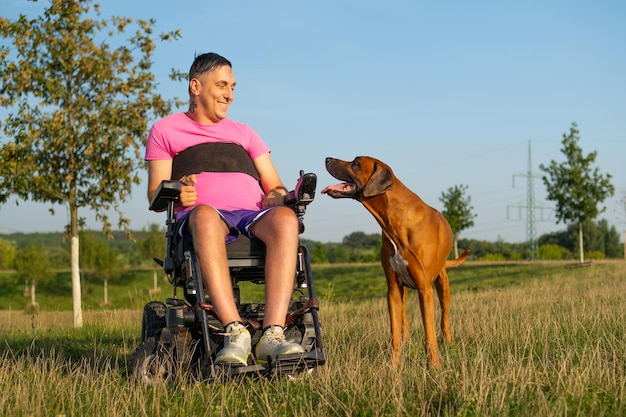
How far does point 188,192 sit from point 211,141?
1.67ft

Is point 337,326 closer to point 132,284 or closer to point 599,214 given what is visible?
point 599,214

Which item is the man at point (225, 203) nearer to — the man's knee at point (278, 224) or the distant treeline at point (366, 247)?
the man's knee at point (278, 224)

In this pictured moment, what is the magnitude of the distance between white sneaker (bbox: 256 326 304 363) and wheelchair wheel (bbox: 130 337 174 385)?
23.5 inches

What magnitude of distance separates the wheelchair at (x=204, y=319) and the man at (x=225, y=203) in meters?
0.09

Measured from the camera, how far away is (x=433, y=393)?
334 centimetres

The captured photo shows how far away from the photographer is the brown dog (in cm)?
486

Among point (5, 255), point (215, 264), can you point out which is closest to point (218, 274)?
point (215, 264)

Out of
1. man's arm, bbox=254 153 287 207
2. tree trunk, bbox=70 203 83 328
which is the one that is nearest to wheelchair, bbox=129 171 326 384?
man's arm, bbox=254 153 287 207

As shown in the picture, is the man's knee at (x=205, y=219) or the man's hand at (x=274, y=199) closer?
the man's knee at (x=205, y=219)

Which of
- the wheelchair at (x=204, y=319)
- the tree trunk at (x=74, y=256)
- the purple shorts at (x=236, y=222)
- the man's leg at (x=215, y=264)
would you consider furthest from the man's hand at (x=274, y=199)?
the tree trunk at (x=74, y=256)

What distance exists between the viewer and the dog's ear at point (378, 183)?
15.9 ft

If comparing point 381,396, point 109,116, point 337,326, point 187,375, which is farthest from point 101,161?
point 381,396

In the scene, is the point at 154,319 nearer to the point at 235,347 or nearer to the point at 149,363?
the point at 149,363

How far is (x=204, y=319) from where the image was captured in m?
3.80
